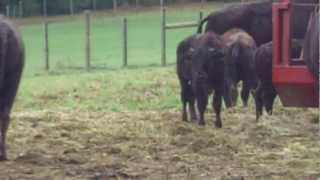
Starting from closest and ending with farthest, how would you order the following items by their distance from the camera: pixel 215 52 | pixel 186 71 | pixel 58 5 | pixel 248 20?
1. pixel 215 52
2. pixel 186 71
3. pixel 248 20
4. pixel 58 5

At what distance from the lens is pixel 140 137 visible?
11.2 metres

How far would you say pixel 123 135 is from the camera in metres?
11.4

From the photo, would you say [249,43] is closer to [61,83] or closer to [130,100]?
[130,100]

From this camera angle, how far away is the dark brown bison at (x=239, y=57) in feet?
46.9

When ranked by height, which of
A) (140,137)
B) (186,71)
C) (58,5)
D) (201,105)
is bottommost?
(58,5)

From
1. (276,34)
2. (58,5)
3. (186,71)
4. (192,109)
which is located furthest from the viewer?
(58,5)

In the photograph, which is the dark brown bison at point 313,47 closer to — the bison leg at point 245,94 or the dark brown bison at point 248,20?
the bison leg at point 245,94

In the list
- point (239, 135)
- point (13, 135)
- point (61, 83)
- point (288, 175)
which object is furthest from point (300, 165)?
point (61, 83)

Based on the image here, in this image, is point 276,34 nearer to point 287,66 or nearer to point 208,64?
point 287,66

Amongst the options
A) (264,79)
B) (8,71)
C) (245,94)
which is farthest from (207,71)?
(8,71)

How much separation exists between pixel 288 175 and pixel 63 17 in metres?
44.7

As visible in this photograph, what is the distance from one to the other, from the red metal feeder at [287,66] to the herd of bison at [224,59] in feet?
0.67

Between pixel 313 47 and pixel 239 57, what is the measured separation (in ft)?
21.7

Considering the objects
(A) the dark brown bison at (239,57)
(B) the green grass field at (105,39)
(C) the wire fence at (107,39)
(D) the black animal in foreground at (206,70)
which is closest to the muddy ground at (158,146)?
(D) the black animal in foreground at (206,70)
